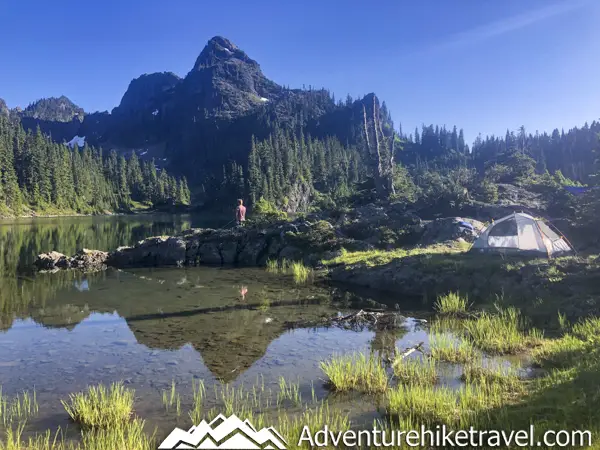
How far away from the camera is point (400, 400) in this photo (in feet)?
24.7

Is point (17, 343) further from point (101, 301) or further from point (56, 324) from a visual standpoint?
point (101, 301)

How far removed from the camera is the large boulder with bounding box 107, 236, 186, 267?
3139 centimetres

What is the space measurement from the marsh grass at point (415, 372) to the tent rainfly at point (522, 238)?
38.5 ft

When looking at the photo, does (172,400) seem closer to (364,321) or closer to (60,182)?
(364,321)

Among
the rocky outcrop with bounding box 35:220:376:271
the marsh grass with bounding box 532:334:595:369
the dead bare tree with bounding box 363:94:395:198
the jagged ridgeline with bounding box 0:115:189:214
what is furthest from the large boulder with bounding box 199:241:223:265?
the jagged ridgeline with bounding box 0:115:189:214

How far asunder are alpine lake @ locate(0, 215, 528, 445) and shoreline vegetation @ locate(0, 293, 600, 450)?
0.30 feet

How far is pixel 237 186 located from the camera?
488 feet

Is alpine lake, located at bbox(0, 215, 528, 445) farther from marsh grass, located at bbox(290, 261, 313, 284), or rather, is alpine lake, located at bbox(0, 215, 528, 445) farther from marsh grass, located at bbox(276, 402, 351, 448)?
marsh grass, located at bbox(290, 261, 313, 284)

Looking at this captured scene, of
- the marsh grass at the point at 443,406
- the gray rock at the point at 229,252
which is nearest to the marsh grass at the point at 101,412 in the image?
the marsh grass at the point at 443,406

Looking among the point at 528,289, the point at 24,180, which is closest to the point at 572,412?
the point at 528,289

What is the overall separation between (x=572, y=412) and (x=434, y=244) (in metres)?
20.5

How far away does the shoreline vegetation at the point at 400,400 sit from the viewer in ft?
22.0

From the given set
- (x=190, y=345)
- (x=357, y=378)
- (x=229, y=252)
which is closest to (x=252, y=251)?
(x=229, y=252)

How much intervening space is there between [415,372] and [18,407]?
8.20m
